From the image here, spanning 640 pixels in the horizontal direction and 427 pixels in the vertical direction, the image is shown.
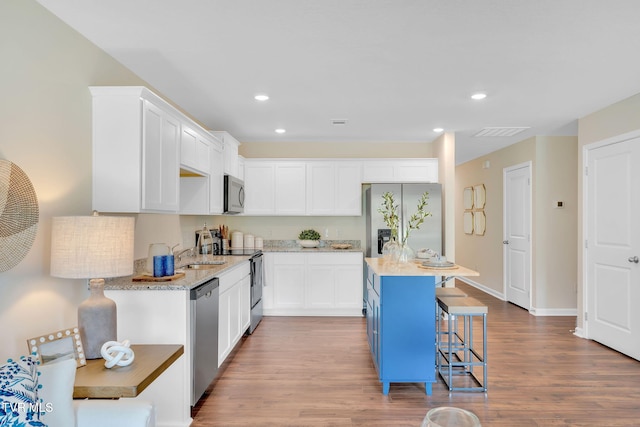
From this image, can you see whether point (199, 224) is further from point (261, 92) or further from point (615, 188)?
point (615, 188)

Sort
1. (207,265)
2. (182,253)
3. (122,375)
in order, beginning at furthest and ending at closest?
(182,253), (207,265), (122,375)

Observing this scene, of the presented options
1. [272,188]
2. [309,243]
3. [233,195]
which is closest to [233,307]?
[233,195]

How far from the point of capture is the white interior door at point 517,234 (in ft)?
18.3

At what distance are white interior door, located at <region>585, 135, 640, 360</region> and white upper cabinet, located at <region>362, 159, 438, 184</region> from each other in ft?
6.29

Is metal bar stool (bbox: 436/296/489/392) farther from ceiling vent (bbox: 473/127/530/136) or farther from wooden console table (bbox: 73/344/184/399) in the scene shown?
ceiling vent (bbox: 473/127/530/136)

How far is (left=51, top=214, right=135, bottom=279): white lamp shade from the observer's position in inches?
75.5

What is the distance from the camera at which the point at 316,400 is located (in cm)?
284

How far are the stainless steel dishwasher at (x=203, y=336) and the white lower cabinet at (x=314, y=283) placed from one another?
7.27 feet

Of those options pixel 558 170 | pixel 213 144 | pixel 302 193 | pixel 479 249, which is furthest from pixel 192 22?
pixel 479 249

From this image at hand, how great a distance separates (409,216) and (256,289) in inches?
87.3

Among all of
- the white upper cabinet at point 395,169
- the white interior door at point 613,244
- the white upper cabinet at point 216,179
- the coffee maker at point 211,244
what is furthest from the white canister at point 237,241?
the white interior door at point 613,244

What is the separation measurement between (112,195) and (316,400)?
208 centimetres

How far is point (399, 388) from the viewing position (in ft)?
10.0

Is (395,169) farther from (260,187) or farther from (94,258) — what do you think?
(94,258)
